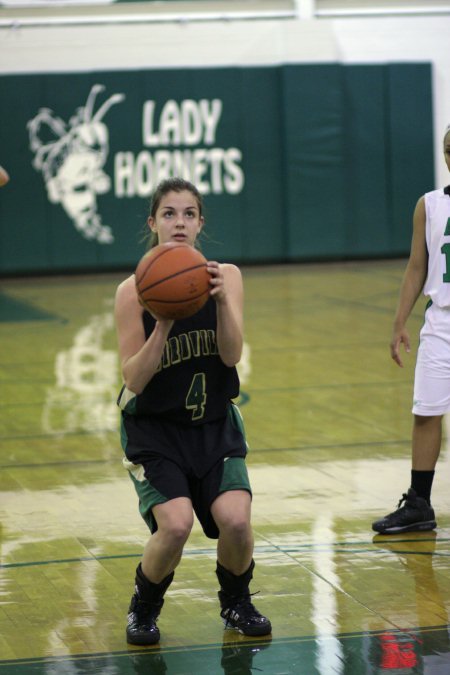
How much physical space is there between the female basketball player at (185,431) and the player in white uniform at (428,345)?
1.33 meters

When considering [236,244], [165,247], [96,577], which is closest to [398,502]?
[96,577]

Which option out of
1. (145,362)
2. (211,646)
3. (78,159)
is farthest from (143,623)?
(78,159)

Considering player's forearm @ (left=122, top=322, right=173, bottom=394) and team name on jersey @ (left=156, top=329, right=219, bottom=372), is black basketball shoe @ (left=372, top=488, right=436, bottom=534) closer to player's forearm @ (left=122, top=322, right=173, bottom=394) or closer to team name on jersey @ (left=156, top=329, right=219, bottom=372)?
team name on jersey @ (left=156, top=329, right=219, bottom=372)

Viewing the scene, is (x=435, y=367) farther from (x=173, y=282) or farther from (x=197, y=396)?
(x=173, y=282)

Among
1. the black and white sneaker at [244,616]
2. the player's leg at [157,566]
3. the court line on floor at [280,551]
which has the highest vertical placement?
the player's leg at [157,566]

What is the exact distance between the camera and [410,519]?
5.01m

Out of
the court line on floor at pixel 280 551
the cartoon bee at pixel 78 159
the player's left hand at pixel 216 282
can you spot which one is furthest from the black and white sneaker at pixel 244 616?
the cartoon bee at pixel 78 159

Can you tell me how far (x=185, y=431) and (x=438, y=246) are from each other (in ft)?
5.38

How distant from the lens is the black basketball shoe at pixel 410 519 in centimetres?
500

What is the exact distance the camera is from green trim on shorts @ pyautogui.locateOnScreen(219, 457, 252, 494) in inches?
146

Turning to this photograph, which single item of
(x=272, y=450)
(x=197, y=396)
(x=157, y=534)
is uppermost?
(x=197, y=396)

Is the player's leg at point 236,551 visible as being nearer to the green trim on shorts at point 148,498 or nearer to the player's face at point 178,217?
the green trim on shorts at point 148,498

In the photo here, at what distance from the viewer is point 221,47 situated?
1683 centimetres

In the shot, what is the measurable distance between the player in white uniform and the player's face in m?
1.38
